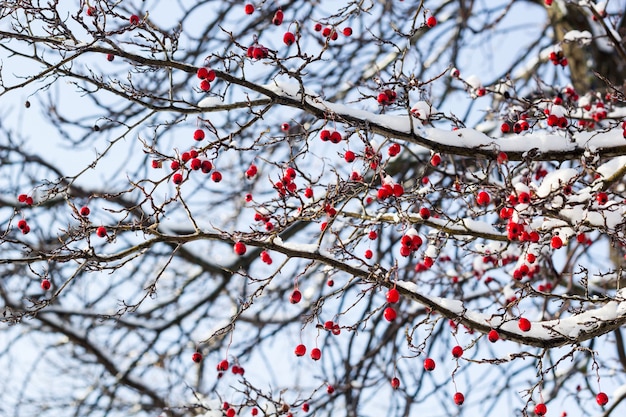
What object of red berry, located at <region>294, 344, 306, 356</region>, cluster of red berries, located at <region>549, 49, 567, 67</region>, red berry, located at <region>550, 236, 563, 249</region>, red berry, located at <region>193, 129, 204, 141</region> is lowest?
red berry, located at <region>550, 236, 563, 249</region>

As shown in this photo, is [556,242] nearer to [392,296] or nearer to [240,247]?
[392,296]

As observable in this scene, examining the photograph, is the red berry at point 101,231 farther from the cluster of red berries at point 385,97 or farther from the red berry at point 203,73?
the cluster of red berries at point 385,97

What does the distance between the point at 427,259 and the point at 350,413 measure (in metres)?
2.48

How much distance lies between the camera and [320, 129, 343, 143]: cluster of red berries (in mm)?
3174

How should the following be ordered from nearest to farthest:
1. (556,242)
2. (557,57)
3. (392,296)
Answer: (392,296) → (556,242) → (557,57)

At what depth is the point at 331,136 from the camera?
10.5 feet

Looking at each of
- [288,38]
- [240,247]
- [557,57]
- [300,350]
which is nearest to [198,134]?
[288,38]

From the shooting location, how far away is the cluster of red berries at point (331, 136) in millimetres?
3174

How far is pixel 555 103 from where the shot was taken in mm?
3787

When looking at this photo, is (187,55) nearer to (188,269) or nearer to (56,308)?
(56,308)

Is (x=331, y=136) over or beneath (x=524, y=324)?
over

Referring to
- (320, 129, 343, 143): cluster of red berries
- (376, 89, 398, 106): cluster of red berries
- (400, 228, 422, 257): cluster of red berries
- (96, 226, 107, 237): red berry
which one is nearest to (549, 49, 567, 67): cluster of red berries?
(376, 89, 398, 106): cluster of red berries

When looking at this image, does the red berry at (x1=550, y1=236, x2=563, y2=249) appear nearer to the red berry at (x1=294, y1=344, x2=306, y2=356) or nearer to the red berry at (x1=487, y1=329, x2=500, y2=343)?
the red berry at (x1=487, y1=329, x2=500, y2=343)

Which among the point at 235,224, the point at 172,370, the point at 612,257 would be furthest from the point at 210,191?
the point at 612,257
